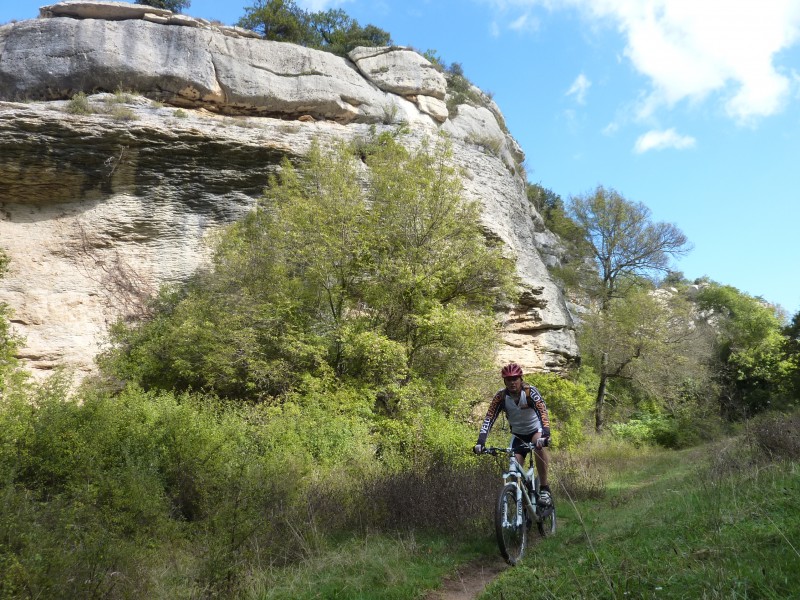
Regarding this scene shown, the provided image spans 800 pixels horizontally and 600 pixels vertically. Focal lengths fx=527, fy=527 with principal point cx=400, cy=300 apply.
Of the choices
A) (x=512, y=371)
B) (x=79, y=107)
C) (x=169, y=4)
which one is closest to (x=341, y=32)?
(x=169, y=4)

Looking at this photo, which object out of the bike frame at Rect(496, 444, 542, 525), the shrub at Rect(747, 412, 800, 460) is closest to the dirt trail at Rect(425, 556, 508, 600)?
the bike frame at Rect(496, 444, 542, 525)

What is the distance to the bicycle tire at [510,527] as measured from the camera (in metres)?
5.10

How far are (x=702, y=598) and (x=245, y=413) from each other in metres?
9.24

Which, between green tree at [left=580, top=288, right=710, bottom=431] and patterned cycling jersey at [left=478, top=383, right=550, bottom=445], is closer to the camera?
patterned cycling jersey at [left=478, top=383, right=550, bottom=445]

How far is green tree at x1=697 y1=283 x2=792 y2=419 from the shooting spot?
55.5ft

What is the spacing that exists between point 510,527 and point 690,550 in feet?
6.26

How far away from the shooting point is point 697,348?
24.9 m

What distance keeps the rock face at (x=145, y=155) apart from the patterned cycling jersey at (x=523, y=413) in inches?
449

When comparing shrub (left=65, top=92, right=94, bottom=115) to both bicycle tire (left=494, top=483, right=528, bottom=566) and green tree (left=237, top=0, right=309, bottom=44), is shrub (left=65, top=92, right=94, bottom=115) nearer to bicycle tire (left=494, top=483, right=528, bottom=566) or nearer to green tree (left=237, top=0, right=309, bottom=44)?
green tree (left=237, top=0, right=309, bottom=44)

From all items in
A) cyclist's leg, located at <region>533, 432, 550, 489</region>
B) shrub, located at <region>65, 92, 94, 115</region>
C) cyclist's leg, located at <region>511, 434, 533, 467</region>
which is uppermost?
shrub, located at <region>65, 92, 94, 115</region>

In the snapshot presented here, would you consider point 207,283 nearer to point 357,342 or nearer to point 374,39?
point 357,342

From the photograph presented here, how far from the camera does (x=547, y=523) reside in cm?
634

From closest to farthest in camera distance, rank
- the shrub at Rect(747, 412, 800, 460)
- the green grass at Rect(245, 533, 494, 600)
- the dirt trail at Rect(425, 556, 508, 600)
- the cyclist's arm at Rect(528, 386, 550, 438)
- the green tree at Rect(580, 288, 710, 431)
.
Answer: the green grass at Rect(245, 533, 494, 600) → the dirt trail at Rect(425, 556, 508, 600) → the cyclist's arm at Rect(528, 386, 550, 438) → the shrub at Rect(747, 412, 800, 460) → the green tree at Rect(580, 288, 710, 431)

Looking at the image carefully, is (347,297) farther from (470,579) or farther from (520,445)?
(470,579)
